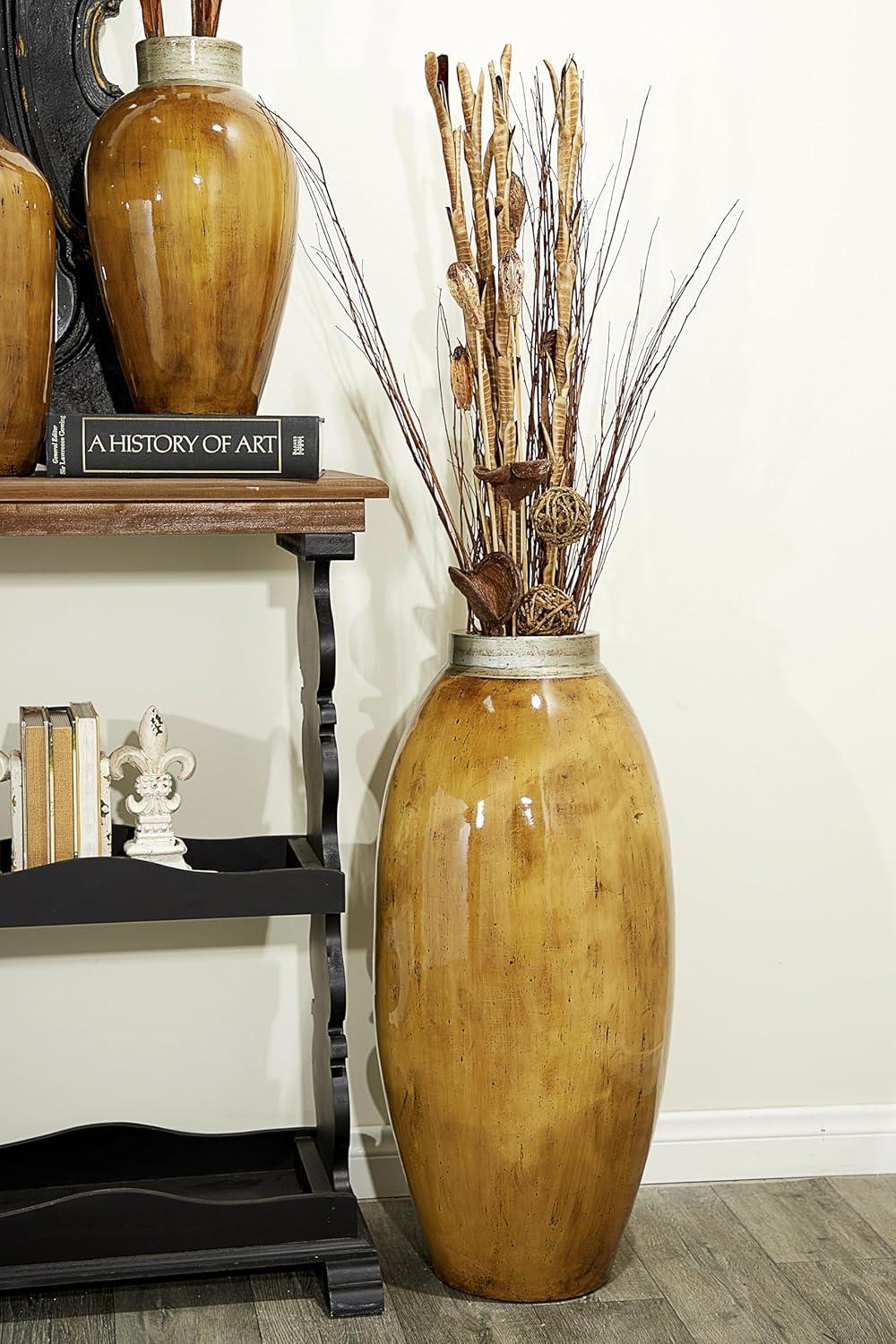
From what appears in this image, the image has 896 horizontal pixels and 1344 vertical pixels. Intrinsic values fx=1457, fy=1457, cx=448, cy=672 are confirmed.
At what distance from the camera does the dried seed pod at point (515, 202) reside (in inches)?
68.6

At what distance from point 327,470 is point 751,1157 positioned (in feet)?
3.93

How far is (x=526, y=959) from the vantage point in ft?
5.56

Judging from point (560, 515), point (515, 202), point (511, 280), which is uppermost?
point (515, 202)

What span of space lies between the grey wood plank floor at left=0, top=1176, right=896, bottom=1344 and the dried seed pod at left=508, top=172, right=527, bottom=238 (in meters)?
1.32

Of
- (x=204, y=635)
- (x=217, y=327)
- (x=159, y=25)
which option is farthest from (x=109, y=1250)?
(x=159, y=25)

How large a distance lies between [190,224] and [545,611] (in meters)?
0.61

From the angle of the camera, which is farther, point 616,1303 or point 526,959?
point 616,1303

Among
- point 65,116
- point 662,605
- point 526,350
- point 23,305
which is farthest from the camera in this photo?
point 662,605

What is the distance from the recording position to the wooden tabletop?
1.61 meters

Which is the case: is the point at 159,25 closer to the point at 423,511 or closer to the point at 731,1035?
the point at 423,511

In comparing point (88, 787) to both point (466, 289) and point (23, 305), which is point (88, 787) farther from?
point (466, 289)

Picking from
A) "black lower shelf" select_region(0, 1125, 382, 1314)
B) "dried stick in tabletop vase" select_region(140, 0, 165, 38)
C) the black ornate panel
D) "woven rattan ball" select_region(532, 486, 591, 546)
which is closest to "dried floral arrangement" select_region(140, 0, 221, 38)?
"dried stick in tabletop vase" select_region(140, 0, 165, 38)

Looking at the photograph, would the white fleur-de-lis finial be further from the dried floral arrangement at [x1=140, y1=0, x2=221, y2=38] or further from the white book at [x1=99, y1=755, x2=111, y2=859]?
the dried floral arrangement at [x1=140, y1=0, x2=221, y2=38]

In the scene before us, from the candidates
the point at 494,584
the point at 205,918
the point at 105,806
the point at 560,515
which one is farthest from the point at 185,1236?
the point at 560,515
